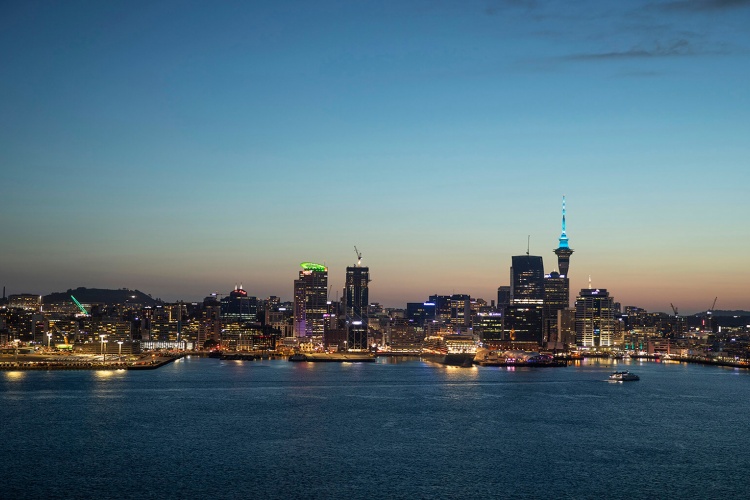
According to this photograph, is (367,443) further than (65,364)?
No

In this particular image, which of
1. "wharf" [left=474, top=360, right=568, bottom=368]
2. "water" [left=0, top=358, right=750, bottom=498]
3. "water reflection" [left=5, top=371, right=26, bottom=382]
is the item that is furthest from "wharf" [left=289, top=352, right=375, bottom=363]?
"water" [left=0, top=358, right=750, bottom=498]

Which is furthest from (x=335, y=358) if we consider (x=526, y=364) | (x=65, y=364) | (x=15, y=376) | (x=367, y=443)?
(x=367, y=443)

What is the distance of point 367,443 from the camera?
49.8m

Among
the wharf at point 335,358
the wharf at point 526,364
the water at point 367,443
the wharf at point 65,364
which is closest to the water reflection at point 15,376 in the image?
the wharf at point 65,364

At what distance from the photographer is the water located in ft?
128

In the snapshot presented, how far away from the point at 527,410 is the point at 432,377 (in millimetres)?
47289

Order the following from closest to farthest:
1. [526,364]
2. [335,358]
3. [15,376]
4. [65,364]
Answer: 1. [15,376]
2. [65,364]
3. [526,364]
4. [335,358]

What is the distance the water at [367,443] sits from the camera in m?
38.9

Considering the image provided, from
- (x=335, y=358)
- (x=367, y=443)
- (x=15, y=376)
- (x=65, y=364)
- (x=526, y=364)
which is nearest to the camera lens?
(x=367, y=443)

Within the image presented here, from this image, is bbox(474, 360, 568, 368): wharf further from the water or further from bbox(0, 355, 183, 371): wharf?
the water

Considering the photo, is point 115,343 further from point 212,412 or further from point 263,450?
point 263,450

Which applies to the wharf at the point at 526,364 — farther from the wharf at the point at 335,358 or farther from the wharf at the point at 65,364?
the wharf at the point at 65,364

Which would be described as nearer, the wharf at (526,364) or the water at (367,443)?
the water at (367,443)

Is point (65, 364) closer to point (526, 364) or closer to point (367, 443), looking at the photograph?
point (526, 364)
